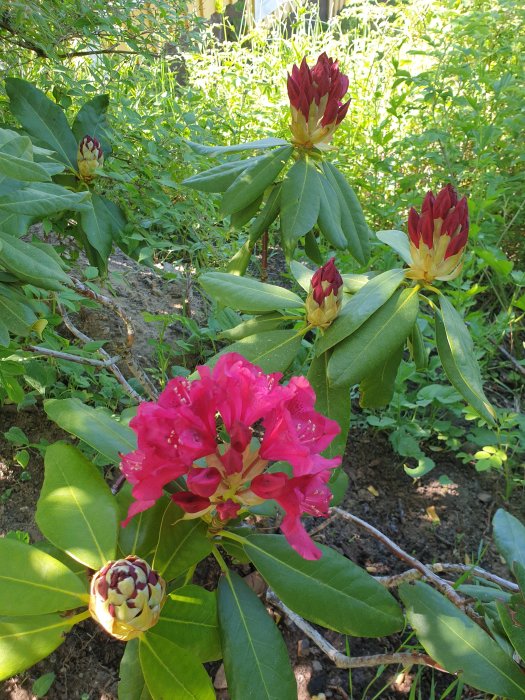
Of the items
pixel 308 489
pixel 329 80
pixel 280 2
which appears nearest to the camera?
pixel 308 489

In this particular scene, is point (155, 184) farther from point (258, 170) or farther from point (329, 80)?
point (329, 80)

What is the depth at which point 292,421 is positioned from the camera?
755 mm

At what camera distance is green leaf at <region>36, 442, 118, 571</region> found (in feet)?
2.64

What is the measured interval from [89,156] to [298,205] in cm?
55

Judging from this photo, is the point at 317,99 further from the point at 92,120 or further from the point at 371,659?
the point at 371,659

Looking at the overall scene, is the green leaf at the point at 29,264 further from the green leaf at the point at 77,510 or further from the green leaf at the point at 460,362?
the green leaf at the point at 460,362

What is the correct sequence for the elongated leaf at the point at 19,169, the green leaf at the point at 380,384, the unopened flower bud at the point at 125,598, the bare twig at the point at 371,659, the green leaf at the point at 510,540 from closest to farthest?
the unopened flower bud at the point at 125,598 → the elongated leaf at the point at 19,169 → the bare twig at the point at 371,659 → the green leaf at the point at 510,540 → the green leaf at the point at 380,384

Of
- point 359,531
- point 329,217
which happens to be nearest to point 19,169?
point 329,217

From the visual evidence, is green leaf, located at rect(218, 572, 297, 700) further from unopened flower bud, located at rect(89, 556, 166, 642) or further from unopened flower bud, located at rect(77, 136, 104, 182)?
unopened flower bud, located at rect(77, 136, 104, 182)

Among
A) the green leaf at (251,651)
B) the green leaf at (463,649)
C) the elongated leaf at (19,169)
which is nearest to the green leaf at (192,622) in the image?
the green leaf at (251,651)

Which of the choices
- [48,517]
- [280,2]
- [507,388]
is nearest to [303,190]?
[48,517]

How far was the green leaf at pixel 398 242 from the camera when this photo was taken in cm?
113

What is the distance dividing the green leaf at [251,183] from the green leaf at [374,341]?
19.7 inches

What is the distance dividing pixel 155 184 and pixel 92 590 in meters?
1.29
